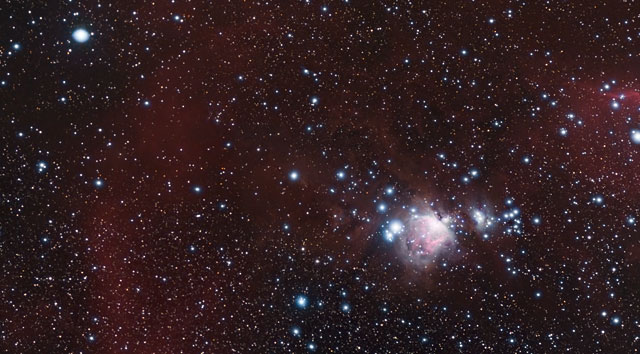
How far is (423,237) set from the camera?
67 cm

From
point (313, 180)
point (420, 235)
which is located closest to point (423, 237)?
point (420, 235)

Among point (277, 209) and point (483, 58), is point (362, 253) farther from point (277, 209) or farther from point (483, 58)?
point (483, 58)

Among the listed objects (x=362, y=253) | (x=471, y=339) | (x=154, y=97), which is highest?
(x=154, y=97)

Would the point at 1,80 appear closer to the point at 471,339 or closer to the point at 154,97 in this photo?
the point at 154,97

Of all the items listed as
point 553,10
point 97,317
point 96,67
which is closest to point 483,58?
point 553,10

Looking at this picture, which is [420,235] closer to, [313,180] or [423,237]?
[423,237]

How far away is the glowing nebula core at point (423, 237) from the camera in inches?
26.3

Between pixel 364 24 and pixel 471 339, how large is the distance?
17.9 inches

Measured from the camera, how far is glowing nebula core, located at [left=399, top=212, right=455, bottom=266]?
67 centimetres

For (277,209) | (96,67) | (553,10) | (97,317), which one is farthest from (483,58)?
(97,317)

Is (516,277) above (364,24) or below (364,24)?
below

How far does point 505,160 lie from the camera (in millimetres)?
675

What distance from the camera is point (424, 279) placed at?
0.67 metres

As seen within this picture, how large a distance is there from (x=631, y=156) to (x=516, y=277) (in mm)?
231
